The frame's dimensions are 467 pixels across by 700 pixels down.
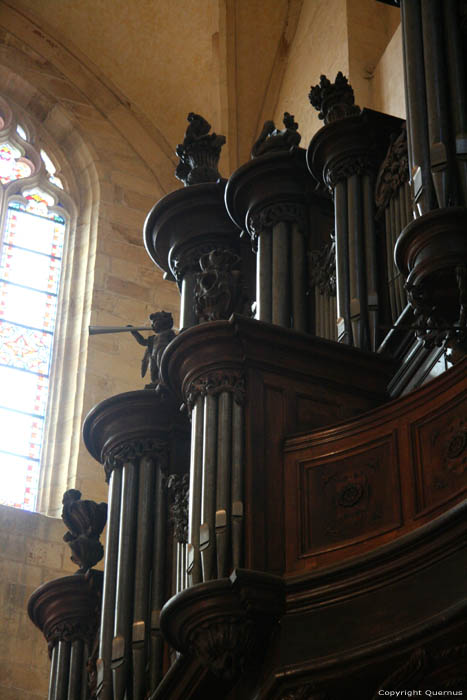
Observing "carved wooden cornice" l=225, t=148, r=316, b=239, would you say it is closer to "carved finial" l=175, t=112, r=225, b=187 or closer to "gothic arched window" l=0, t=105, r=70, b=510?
"carved finial" l=175, t=112, r=225, b=187

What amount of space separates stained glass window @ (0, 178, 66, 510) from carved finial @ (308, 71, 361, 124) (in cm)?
559

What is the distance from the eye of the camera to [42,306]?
675 inches

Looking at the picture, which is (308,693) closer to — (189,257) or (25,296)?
(189,257)

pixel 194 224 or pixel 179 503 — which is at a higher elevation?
pixel 194 224

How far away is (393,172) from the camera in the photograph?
11.0 metres

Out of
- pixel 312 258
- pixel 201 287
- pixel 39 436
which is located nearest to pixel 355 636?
pixel 201 287

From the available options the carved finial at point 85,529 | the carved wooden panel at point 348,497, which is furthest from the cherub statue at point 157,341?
the carved wooden panel at point 348,497

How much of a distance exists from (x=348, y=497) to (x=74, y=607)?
12.0ft

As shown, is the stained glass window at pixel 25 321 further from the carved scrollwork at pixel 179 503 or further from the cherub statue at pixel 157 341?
the carved scrollwork at pixel 179 503

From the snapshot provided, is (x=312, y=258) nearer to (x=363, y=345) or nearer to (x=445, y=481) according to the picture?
(x=363, y=345)

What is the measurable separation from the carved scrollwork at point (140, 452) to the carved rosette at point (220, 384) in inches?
61.8

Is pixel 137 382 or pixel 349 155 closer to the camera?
pixel 349 155

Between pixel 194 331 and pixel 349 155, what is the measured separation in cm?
263

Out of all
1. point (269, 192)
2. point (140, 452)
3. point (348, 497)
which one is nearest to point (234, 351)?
point (348, 497)
